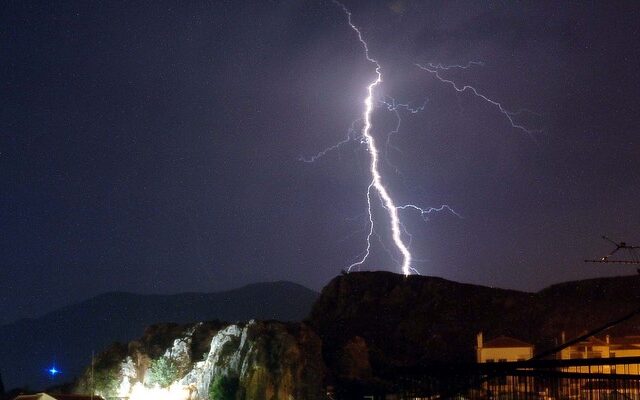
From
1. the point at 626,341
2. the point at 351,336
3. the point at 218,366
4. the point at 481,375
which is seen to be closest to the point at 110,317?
the point at 351,336

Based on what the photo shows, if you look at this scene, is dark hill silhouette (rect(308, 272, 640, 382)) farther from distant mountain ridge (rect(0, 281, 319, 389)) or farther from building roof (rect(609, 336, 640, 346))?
distant mountain ridge (rect(0, 281, 319, 389))

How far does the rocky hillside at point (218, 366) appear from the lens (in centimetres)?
3431

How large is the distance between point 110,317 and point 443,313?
85.4 m

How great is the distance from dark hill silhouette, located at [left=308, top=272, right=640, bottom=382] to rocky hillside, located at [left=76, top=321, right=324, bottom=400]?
5.81 m

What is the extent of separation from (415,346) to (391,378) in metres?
44.2

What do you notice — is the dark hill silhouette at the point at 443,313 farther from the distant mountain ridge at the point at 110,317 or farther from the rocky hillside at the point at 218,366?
the distant mountain ridge at the point at 110,317

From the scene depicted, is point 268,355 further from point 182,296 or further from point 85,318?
point 85,318

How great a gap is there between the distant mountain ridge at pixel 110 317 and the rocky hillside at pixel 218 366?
5847 centimetres

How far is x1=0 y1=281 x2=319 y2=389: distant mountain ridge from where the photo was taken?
108000mm

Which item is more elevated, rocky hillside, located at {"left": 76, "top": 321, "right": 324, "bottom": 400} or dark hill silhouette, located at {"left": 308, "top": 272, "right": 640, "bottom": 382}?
dark hill silhouette, located at {"left": 308, "top": 272, "right": 640, "bottom": 382}

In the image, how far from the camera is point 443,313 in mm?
53062

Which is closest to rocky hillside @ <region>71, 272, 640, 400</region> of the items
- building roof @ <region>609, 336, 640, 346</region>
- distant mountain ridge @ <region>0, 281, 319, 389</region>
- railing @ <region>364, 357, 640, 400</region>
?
building roof @ <region>609, 336, 640, 346</region>

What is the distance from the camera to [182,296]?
11938 centimetres

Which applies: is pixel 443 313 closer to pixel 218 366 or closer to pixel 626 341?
pixel 626 341
